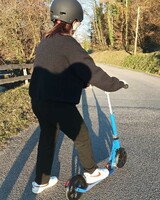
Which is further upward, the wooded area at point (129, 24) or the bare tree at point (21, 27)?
the bare tree at point (21, 27)

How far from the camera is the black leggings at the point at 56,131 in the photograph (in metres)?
3.04

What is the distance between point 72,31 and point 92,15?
54670mm

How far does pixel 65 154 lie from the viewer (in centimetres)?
460

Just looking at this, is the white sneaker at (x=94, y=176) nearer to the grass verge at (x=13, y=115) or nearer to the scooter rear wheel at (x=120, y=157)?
the scooter rear wheel at (x=120, y=157)

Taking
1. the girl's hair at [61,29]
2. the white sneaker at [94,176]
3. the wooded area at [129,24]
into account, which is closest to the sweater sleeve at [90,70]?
the girl's hair at [61,29]

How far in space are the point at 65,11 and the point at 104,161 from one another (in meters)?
2.30

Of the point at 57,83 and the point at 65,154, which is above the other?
the point at 57,83

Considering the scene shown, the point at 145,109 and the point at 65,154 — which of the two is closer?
the point at 65,154

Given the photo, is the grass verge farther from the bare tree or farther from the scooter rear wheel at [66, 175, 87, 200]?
the bare tree

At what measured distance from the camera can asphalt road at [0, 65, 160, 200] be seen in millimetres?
3354

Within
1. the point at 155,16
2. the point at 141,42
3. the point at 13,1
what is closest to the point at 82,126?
the point at 13,1

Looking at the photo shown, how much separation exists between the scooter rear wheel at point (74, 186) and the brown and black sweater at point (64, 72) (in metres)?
0.85

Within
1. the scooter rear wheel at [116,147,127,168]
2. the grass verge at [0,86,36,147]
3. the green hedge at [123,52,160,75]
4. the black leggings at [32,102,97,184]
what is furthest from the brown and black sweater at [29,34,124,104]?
the green hedge at [123,52,160,75]

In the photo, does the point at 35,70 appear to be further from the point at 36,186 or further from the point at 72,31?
the point at 36,186
